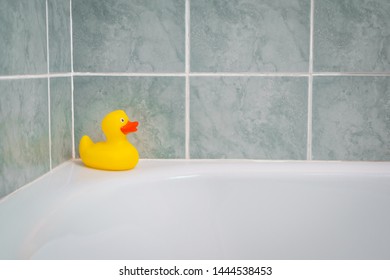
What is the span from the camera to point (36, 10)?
1.06 metres

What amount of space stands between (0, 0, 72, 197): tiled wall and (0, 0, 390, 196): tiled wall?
2 cm

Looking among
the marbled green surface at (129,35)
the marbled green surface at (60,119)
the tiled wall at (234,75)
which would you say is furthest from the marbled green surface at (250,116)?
the marbled green surface at (60,119)

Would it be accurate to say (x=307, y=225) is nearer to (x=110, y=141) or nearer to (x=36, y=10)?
(x=110, y=141)

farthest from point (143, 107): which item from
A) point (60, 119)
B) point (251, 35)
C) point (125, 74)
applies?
point (251, 35)

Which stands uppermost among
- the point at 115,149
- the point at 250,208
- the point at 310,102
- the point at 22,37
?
the point at 22,37

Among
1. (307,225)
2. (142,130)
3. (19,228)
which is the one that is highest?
(142,130)

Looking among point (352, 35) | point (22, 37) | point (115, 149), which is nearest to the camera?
point (22, 37)

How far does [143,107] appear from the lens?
132cm

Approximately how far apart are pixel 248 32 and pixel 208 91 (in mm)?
180

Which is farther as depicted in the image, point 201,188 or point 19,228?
point 201,188

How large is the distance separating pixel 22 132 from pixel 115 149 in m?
0.24

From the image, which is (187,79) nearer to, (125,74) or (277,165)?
(125,74)

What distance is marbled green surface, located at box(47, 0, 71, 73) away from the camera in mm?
1162
